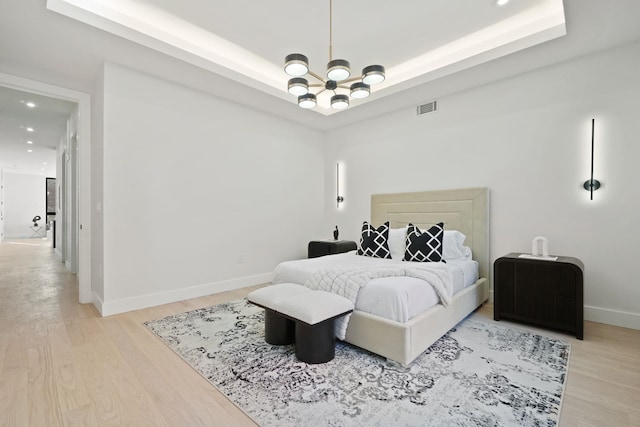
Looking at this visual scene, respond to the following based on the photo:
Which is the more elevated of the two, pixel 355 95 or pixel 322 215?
pixel 355 95

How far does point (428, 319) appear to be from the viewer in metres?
2.39

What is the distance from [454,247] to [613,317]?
159 cm

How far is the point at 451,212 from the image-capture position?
4070mm

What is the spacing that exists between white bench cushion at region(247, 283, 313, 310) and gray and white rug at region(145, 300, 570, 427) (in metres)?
0.39

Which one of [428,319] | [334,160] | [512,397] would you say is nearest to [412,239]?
[428,319]

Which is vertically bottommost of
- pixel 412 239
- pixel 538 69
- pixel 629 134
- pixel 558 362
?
pixel 558 362

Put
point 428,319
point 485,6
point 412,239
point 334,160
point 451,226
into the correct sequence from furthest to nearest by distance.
Answer: point 334,160, point 451,226, point 412,239, point 485,6, point 428,319

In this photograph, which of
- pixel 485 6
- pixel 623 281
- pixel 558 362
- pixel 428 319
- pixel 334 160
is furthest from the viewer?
pixel 334 160

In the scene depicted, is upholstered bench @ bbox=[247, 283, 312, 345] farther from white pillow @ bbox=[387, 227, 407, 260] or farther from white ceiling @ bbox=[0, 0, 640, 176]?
white ceiling @ bbox=[0, 0, 640, 176]

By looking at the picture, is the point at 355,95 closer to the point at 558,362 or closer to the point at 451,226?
the point at 451,226

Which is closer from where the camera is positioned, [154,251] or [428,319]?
[428,319]

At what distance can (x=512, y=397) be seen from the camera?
5.97ft

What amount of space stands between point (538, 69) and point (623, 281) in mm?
2446

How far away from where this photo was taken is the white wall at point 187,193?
11.0ft
